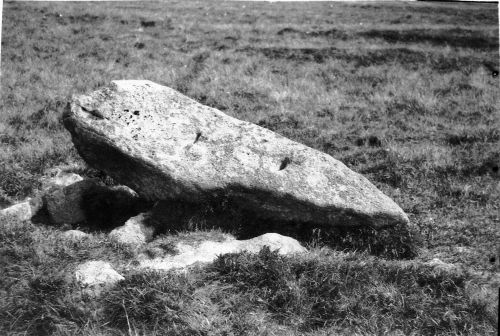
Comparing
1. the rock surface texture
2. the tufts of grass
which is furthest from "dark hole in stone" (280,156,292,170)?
the tufts of grass

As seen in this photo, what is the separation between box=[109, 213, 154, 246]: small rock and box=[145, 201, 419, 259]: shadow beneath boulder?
13cm

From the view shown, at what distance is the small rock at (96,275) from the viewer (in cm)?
680

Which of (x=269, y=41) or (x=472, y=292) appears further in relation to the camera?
(x=269, y=41)

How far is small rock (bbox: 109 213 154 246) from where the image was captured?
8.12 meters

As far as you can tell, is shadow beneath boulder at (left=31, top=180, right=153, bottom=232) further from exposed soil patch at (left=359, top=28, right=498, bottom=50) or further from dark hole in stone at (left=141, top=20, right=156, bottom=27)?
exposed soil patch at (left=359, top=28, right=498, bottom=50)

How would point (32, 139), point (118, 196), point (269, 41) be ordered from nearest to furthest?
point (118, 196) → point (32, 139) → point (269, 41)

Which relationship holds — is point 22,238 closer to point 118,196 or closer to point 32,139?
point 118,196

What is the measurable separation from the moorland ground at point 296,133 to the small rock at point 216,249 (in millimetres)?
354

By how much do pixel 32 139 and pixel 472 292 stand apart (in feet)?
33.9

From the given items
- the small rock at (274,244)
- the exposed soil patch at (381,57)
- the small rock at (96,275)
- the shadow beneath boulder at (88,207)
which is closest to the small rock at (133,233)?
the shadow beneath boulder at (88,207)

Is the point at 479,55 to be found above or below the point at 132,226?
above

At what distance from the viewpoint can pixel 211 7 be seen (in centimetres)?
2666

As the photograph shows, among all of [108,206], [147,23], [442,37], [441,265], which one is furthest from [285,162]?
[147,23]

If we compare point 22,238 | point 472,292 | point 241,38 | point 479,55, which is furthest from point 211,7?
point 472,292
